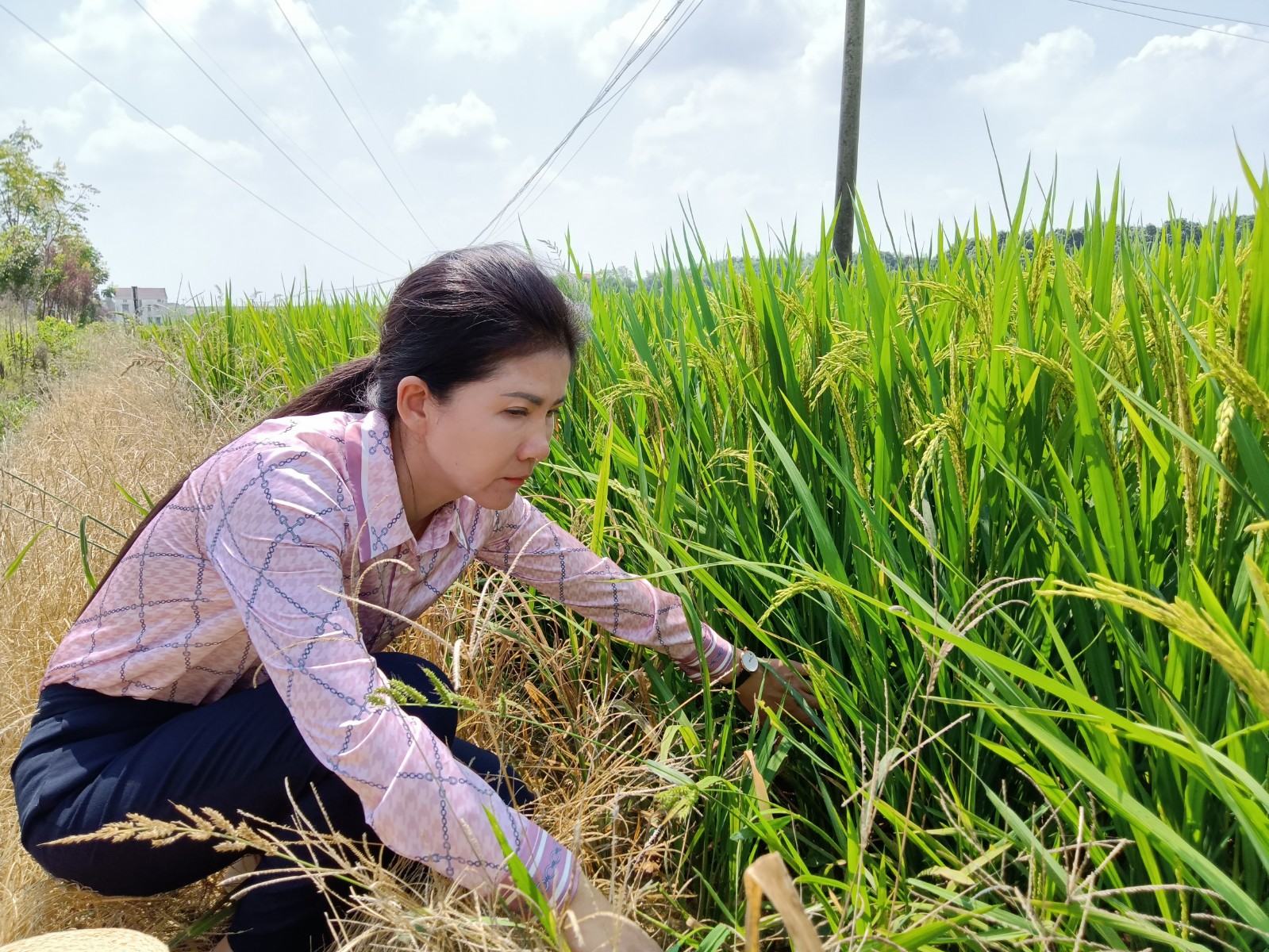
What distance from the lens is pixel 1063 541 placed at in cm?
89

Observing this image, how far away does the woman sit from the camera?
1.30 m

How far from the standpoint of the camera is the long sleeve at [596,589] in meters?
1.57

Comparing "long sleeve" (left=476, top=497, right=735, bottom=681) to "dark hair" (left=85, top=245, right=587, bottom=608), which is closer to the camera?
"dark hair" (left=85, top=245, right=587, bottom=608)

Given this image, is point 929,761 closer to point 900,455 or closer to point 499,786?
point 900,455

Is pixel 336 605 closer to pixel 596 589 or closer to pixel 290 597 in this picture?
pixel 290 597

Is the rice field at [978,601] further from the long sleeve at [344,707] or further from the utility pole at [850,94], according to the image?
→ the utility pole at [850,94]

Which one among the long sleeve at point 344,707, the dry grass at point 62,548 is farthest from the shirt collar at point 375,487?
the dry grass at point 62,548

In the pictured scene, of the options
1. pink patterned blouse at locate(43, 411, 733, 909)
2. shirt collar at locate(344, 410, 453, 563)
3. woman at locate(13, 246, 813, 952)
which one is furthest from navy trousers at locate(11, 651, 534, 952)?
shirt collar at locate(344, 410, 453, 563)

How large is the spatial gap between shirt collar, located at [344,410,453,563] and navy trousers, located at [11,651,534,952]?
234mm

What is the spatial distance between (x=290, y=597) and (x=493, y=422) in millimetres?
387

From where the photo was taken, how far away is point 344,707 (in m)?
1.15

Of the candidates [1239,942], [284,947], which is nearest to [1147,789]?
[1239,942]

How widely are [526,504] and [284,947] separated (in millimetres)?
827

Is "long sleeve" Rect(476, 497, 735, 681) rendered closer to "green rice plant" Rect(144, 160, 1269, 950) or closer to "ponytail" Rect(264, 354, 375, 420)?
"green rice plant" Rect(144, 160, 1269, 950)
